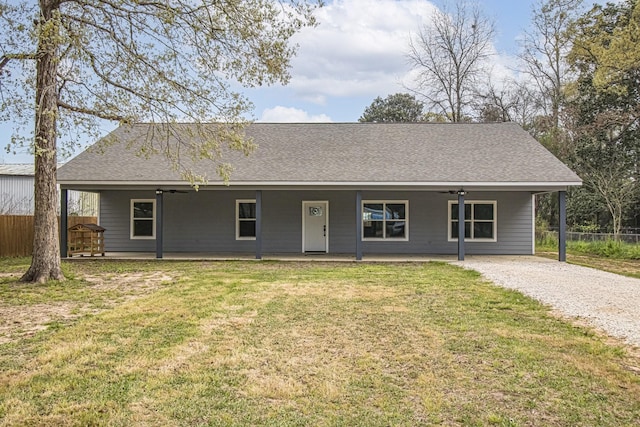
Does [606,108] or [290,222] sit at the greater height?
[606,108]

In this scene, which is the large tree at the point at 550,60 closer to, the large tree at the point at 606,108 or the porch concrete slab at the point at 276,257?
the large tree at the point at 606,108

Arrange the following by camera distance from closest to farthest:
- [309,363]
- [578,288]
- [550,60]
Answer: [309,363]
[578,288]
[550,60]

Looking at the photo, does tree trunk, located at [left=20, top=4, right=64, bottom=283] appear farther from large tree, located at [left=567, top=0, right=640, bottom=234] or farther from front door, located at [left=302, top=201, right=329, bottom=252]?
large tree, located at [left=567, top=0, right=640, bottom=234]

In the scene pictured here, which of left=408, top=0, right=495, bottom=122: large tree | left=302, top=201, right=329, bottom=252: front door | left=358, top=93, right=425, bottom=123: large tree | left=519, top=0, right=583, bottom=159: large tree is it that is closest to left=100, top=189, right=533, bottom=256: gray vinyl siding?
left=302, top=201, right=329, bottom=252: front door

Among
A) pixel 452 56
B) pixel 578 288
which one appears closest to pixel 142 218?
pixel 578 288

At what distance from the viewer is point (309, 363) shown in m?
4.69

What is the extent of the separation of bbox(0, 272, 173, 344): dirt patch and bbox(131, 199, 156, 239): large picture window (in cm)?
617

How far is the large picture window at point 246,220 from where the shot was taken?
16.7 meters

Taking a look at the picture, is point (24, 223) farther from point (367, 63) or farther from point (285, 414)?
point (367, 63)

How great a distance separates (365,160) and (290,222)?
10.9 ft

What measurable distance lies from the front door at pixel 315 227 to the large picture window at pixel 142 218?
515 centimetres

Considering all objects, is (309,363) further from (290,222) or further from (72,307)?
(290,222)

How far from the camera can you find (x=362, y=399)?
3.82 meters

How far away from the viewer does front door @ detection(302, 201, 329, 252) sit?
16.6 meters
